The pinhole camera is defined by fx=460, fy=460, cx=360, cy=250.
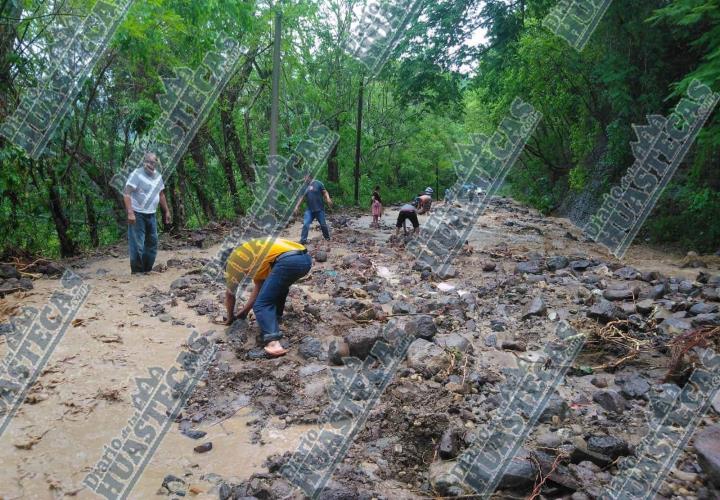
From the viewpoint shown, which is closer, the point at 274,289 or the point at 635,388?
the point at 635,388

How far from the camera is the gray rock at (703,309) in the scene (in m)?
5.19

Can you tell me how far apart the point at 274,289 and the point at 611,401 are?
2922 millimetres

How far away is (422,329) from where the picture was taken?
4.48 meters

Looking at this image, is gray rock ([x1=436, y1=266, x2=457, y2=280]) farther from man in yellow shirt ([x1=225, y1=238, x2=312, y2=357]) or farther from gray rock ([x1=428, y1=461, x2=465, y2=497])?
gray rock ([x1=428, y1=461, x2=465, y2=497])

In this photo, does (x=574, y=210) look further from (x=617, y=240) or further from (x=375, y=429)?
(x=375, y=429)

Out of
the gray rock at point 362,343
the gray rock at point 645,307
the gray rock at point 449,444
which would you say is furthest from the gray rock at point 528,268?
the gray rock at point 449,444

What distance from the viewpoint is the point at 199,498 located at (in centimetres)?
260

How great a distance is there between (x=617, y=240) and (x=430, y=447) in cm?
972

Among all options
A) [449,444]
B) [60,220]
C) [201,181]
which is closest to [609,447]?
[449,444]

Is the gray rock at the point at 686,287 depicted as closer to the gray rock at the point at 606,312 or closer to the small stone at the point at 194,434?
the gray rock at the point at 606,312

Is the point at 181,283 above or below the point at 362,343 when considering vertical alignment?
below

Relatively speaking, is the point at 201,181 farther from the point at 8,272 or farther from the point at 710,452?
the point at 710,452

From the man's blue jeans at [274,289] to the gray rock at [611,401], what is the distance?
105 inches

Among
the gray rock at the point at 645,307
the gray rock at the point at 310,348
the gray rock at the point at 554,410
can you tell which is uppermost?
the gray rock at the point at 645,307
